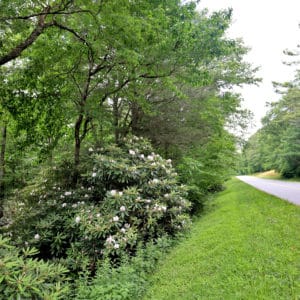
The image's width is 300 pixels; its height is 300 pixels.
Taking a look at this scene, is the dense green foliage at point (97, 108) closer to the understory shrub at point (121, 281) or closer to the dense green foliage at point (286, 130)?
the understory shrub at point (121, 281)

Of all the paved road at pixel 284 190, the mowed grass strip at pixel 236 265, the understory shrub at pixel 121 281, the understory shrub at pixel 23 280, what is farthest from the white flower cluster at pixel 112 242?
the paved road at pixel 284 190

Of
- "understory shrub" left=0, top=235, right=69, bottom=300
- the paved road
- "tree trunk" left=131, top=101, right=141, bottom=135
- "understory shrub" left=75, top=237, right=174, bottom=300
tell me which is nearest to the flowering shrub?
"understory shrub" left=75, top=237, right=174, bottom=300

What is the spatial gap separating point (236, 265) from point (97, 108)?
4.30 meters

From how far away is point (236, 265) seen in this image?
2789mm

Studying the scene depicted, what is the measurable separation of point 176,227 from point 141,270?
65.0 inches

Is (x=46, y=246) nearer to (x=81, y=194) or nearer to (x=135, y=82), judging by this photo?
(x=81, y=194)

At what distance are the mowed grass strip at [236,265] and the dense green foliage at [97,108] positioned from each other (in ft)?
1.56

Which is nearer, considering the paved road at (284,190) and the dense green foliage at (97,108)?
the dense green foliage at (97,108)

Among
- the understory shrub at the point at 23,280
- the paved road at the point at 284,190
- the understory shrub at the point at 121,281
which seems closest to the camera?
the understory shrub at the point at 23,280

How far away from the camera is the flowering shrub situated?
11.0 ft

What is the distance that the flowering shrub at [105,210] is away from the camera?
3367 mm

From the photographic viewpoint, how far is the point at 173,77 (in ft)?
16.3

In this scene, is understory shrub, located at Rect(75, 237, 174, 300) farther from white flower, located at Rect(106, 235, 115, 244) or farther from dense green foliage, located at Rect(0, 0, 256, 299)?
white flower, located at Rect(106, 235, 115, 244)

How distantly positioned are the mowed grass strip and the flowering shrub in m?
0.72
